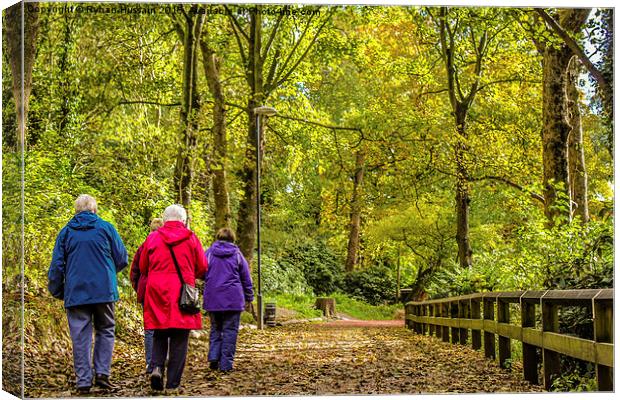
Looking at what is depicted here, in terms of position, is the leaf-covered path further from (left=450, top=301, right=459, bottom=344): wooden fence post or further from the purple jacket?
the purple jacket

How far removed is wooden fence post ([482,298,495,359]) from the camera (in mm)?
9625

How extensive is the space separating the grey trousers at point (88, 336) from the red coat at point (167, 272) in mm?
343

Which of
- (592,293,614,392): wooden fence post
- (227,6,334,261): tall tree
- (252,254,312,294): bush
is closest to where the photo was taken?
(592,293,614,392): wooden fence post

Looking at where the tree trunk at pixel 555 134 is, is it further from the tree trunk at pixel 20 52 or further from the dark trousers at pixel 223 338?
the tree trunk at pixel 20 52

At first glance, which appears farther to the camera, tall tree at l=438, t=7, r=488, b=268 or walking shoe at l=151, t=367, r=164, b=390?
tall tree at l=438, t=7, r=488, b=268

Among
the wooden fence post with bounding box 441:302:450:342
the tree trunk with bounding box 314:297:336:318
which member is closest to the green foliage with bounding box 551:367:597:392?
the tree trunk with bounding box 314:297:336:318

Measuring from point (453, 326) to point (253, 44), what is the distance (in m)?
4.60

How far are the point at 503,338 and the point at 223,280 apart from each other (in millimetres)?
2862

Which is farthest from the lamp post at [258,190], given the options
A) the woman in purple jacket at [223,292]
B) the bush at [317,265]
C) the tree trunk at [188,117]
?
the woman in purple jacket at [223,292]

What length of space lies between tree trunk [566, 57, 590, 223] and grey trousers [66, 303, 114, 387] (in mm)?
5035

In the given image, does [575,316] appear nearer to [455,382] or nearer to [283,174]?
[455,382]

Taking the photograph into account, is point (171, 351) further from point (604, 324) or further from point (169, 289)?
point (604, 324)

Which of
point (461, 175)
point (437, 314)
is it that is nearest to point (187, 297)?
point (461, 175)

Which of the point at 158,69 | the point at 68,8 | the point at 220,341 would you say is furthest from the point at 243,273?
the point at 68,8
